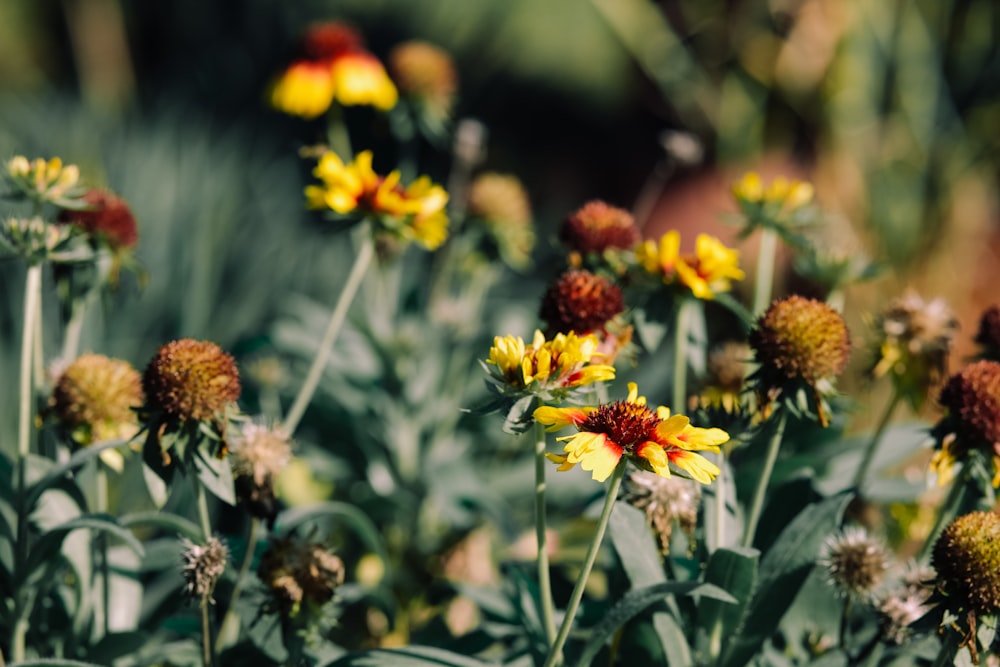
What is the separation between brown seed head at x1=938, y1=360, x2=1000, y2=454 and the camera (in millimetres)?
937

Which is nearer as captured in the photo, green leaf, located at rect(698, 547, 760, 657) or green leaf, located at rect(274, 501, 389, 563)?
green leaf, located at rect(698, 547, 760, 657)

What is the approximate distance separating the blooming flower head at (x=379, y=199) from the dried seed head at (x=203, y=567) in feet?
1.35

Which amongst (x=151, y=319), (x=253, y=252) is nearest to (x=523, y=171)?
(x=253, y=252)

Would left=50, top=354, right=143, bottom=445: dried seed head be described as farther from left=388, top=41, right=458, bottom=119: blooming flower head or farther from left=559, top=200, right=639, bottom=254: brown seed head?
left=388, top=41, right=458, bottom=119: blooming flower head

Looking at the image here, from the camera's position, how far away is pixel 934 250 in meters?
3.42

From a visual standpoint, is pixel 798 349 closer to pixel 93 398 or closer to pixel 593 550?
pixel 593 550

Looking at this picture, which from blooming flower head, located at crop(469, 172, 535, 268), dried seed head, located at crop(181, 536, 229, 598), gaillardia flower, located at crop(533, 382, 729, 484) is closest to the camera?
gaillardia flower, located at crop(533, 382, 729, 484)

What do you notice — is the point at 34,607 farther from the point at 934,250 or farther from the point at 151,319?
the point at 934,250

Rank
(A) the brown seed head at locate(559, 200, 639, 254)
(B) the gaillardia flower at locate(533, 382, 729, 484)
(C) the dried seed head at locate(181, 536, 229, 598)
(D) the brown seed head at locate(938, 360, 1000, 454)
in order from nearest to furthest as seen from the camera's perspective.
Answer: (B) the gaillardia flower at locate(533, 382, 729, 484) < (C) the dried seed head at locate(181, 536, 229, 598) < (D) the brown seed head at locate(938, 360, 1000, 454) < (A) the brown seed head at locate(559, 200, 639, 254)

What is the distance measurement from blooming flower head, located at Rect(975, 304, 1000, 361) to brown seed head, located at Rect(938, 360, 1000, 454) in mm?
142

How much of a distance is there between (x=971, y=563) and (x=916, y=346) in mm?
480

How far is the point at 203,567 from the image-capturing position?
84 cm

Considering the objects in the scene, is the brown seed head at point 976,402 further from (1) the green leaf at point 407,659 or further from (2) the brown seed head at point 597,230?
(1) the green leaf at point 407,659

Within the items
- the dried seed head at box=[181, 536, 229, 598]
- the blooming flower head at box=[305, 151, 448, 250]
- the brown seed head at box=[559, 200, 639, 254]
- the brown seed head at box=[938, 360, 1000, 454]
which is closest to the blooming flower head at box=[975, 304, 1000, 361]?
Answer: the brown seed head at box=[938, 360, 1000, 454]
